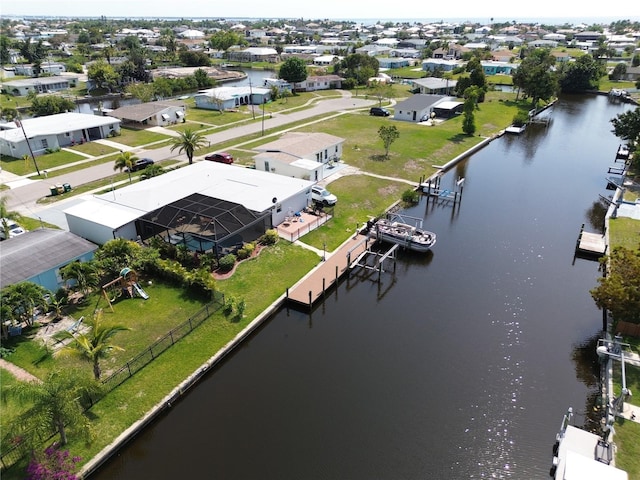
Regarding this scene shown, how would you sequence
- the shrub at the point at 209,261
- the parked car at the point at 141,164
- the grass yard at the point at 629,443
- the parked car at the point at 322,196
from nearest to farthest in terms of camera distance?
the grass yard at the point at 629,443
the shrub at the point at 209,261
the parked car at the point at 322,196
the parked car at the point at 141,164

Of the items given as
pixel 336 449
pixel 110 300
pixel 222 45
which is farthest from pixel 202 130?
pixel 222 45

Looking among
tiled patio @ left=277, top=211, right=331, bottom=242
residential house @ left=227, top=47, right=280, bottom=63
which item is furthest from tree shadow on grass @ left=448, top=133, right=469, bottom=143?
residential house @ left=227, top=47, right=280, bottom=63

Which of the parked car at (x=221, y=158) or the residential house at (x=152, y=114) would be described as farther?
the residential house at (x=152, y=114)

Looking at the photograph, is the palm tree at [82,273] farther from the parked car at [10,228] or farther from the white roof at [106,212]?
the parked car at [10,228]

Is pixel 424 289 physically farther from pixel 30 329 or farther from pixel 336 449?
pixel 30 329

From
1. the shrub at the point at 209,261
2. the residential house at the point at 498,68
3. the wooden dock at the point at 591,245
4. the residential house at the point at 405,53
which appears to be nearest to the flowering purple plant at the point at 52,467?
the shrub at the point at 209,261

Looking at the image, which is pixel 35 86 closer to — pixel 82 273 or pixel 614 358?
pixel 82 273
